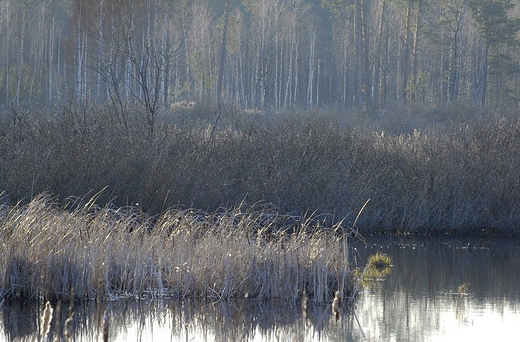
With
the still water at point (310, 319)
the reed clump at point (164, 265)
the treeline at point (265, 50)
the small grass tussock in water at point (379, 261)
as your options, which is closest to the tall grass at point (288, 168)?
the small grass tussock in water at point (379, 261)

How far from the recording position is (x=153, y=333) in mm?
9242

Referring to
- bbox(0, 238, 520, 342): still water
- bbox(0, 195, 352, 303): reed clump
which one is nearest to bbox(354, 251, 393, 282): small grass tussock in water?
bbox(0, 238, 520, 342): still water

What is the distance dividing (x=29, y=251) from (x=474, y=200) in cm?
1081

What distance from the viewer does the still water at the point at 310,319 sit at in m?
9.12

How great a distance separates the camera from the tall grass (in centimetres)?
1495

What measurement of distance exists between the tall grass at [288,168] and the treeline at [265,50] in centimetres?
1506

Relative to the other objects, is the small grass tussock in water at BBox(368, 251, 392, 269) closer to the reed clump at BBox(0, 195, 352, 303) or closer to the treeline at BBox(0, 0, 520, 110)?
the reed clump at BBox(0, 195, 352, 303)

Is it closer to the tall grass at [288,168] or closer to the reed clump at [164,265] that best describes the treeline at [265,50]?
the tall grass at [288,168]

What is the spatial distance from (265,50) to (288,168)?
107ft

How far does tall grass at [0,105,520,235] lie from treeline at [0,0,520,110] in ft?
49.4

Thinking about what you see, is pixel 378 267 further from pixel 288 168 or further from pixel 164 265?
pixel 288 168

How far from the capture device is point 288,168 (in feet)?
56.1

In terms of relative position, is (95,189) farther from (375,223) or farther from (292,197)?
(375,223)

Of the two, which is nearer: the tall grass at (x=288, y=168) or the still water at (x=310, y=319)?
the still water at (x=310, y=319)
